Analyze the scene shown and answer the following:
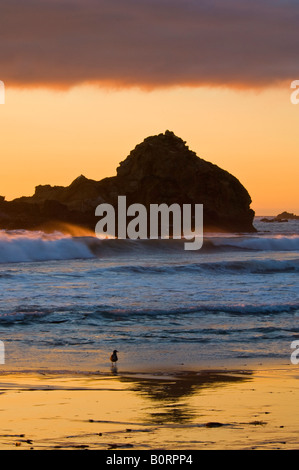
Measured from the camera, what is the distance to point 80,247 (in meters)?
50.7

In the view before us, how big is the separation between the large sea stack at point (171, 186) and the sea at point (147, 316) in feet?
229

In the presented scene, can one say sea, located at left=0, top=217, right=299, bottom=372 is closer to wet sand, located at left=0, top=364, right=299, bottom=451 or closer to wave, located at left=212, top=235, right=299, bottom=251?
wet sand, located at left=0, top=364, right=299, bottom=451

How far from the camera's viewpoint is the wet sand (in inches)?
322

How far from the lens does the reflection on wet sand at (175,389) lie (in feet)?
31.5

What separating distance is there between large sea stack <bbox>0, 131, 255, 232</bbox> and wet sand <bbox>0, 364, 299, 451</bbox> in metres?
93.8

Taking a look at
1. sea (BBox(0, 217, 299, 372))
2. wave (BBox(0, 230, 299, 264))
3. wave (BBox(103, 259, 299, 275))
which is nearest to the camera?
sea (BBox(0, 217, 299, 372))

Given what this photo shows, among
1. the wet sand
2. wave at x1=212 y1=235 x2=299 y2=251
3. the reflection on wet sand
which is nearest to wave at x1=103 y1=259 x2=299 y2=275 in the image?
wave at x1=212 y1=235 x2=299 y2=251

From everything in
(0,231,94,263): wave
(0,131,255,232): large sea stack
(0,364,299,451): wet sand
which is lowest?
(0,364,299,451): wet sand

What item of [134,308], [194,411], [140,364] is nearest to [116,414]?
[194,411]

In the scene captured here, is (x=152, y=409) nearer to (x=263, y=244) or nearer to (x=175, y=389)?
(x=175, y=389)

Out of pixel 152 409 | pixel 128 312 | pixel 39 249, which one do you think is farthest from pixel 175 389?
pixel 39 249

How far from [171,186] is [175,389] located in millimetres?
99415

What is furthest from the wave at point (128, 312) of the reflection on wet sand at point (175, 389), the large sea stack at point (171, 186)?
the large sea stack at point (171, 186)

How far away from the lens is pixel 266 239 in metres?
65.4
